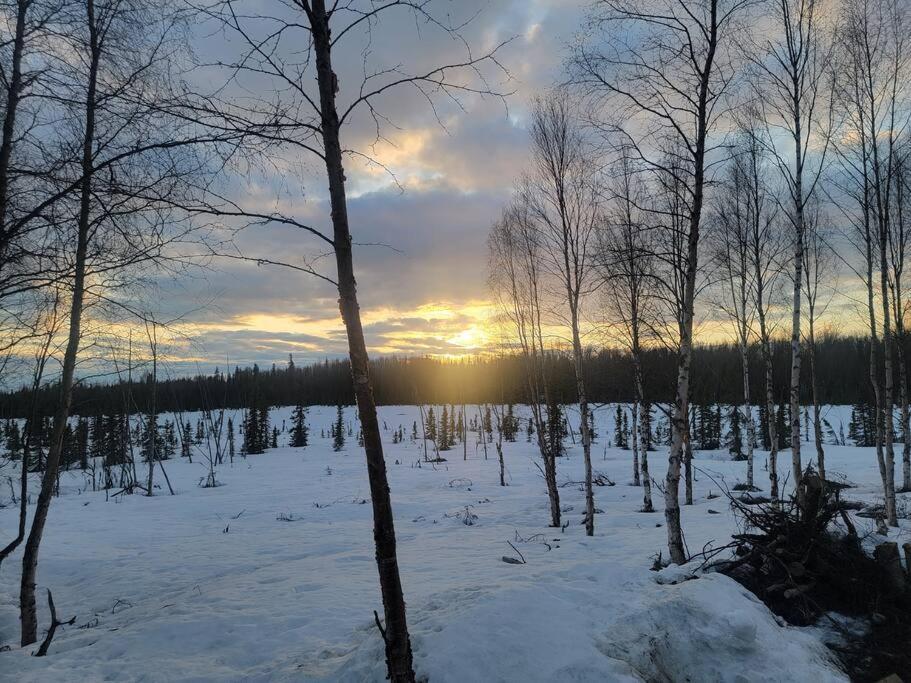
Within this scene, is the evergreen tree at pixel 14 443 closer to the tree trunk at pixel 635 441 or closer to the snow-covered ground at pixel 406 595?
the snow-covered ground at pixel 406 595

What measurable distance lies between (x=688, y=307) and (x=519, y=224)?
25.8ft

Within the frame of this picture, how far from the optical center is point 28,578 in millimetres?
6168

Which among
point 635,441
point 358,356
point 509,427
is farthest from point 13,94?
point 509,427

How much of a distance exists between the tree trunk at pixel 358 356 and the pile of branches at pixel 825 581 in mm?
3952

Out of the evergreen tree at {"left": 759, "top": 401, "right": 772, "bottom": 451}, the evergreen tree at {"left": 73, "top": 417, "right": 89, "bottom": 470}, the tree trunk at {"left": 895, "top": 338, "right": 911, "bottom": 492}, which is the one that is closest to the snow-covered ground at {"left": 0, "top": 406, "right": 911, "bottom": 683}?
the tree trunk at {"left": 895, "top": 338, "right": 911, "bottom": 492}

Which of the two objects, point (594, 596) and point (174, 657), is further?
point (174, 657)

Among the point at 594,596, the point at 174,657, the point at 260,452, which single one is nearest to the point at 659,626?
the point at 594,596

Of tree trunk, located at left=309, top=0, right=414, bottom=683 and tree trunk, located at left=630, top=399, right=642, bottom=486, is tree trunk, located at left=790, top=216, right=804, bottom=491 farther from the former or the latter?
tree trunk, located at left=309, top=0, right=414, bottom=683

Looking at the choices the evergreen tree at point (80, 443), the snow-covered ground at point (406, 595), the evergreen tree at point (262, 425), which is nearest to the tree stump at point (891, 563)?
the snow-covered ground at point (406, 595)

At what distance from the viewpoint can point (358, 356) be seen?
10.7 ft

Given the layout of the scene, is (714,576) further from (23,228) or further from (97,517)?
(97,517)

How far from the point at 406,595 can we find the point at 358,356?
16.9 feet

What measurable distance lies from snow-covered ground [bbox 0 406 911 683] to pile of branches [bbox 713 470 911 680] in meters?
0.38

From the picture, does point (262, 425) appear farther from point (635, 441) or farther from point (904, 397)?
point (904, 397)
